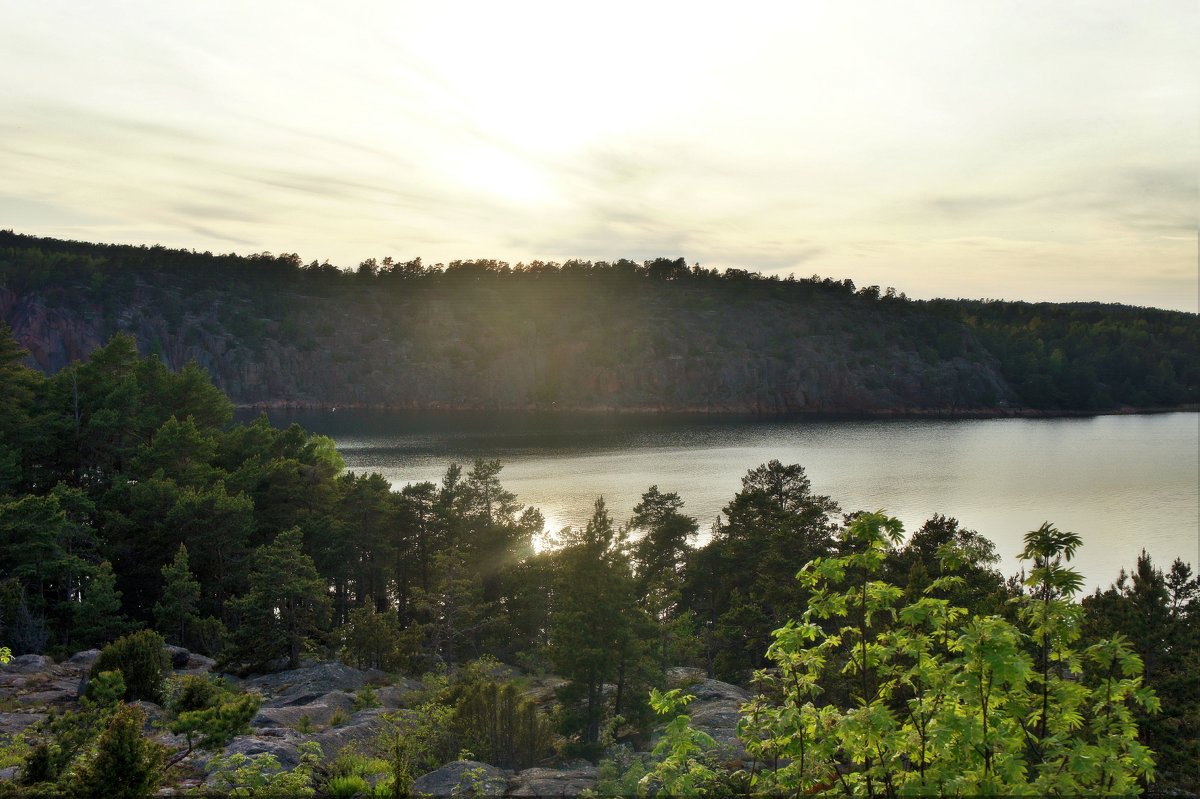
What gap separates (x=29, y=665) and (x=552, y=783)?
14.7 metres

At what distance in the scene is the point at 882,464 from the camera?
92.0m

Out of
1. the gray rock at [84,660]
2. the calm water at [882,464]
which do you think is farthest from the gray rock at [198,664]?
the calm water at [882,464]

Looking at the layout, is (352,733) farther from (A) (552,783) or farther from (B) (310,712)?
(A) (552,783)

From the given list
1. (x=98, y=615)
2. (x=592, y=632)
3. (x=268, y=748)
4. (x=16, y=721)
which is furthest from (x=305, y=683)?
(x=268, y=748)

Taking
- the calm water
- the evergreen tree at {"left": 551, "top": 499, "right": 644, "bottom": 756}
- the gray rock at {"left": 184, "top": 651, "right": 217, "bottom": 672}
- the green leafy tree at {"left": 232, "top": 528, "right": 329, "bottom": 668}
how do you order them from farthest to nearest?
the calm water
the green leafy tree at {"left": 232, "top": 528, "right": 329, "bottom": 668}
the gray rock at {"left": 184, "top": 651, "right": 217, "bottom": 672}
the evergreen tree at {"left": 551, "top": 499, "right": 644, "bottom": 756}

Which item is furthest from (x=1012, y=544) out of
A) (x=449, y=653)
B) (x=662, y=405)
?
(x=662, y=405)

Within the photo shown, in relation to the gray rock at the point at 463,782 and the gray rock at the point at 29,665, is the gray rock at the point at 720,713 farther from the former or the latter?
the gray rock at the point at 29,665

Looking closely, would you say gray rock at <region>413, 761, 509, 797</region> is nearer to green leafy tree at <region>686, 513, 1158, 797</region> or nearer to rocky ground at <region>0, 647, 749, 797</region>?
rocky ground at <region>0, 647, 749, 797</region>

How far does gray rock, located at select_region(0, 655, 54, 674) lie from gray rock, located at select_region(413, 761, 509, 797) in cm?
1199

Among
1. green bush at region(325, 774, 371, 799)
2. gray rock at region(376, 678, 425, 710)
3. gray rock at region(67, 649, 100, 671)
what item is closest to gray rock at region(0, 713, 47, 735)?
gray rock at region(67, 649, 100, 671)

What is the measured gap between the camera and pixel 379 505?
119 ft

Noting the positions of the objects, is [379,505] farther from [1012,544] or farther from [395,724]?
[1012,544]

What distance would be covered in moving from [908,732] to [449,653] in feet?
82.7

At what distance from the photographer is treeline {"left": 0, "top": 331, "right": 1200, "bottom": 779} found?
2198 cm
